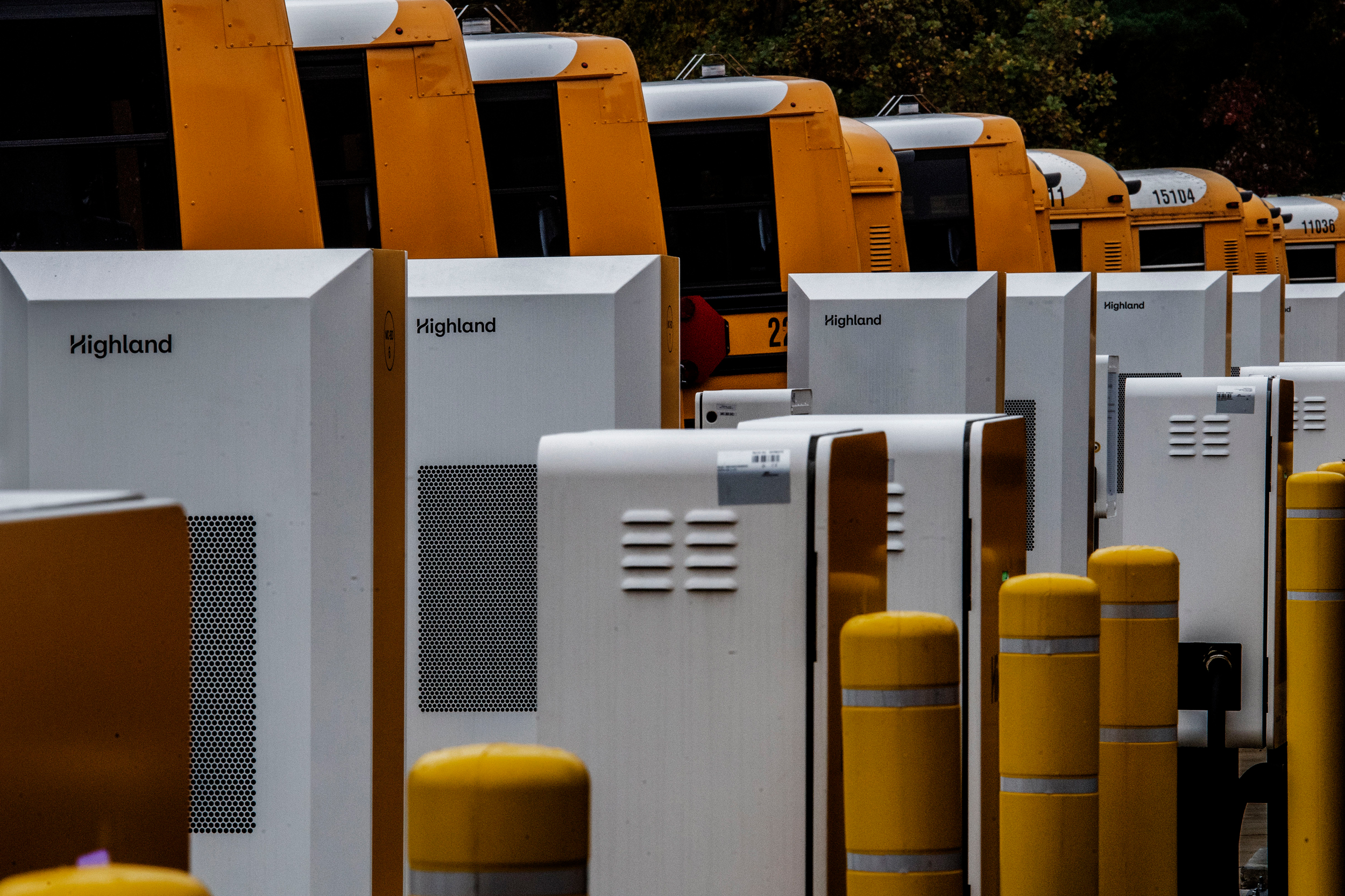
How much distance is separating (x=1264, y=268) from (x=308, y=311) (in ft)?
71.2

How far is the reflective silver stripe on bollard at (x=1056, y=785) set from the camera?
138 inches

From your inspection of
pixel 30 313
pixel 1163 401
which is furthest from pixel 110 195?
pixel 1163 401

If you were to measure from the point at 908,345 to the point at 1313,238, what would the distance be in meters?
22.1

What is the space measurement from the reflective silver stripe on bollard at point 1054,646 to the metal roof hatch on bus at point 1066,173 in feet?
48.3

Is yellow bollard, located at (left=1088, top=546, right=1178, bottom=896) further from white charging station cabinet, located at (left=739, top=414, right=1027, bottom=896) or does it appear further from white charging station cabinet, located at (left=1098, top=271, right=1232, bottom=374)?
white charging station cabinet, located at (left=1098, top=271, right=1232, bottom=374)

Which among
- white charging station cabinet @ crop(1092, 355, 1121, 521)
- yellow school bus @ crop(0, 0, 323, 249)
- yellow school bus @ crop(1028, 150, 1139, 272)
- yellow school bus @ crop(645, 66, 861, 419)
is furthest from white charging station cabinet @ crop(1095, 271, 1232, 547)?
yellow school bus @ crop(0, 0, 323, 249)

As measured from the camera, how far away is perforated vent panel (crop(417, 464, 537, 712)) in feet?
18.0

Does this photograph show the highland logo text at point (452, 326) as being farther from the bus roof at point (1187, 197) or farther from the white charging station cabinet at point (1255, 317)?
the bus roof at point (1187, 197)

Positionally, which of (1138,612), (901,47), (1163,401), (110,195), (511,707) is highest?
(901,47)

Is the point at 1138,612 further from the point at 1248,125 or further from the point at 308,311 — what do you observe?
the point at 1248,125

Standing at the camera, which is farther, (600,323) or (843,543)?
(600,323)

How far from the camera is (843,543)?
3385 millimetres

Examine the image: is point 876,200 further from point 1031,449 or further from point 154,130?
point 154,130

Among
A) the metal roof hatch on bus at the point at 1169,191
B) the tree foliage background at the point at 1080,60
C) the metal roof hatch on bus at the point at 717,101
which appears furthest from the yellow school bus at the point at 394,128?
the metal roof hatch on bus at the point at 1169,191
